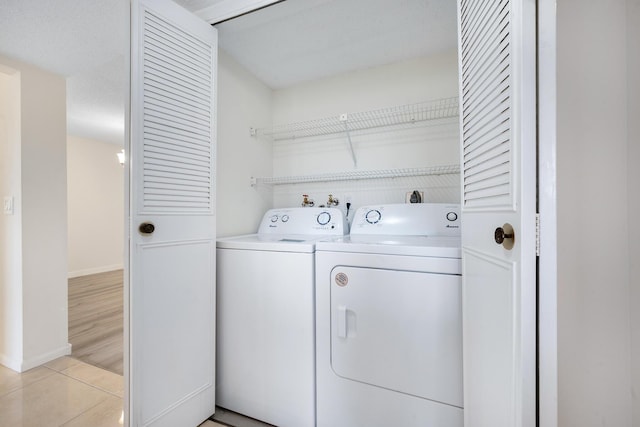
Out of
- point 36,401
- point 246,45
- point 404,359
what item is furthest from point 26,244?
point 404,359

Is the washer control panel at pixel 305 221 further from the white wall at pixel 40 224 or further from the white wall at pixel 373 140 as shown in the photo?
the white wall at pixel 40 224

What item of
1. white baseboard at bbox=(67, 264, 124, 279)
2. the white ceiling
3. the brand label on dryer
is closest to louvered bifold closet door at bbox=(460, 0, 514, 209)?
the brand label on dryer

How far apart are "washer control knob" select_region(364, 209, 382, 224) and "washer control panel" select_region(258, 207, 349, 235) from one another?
167mm

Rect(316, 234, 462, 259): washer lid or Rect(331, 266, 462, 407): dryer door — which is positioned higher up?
Rect(316, 234, 462, 259): washer lid

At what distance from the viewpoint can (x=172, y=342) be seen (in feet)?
4.36

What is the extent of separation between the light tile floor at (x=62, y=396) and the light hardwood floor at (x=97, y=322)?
104 millimetres

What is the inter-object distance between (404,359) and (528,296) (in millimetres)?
710

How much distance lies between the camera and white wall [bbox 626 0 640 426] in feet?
2.87

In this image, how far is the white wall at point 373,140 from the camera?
192 cm

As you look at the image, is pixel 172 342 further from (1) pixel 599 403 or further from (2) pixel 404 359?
(1) pixel 599 403

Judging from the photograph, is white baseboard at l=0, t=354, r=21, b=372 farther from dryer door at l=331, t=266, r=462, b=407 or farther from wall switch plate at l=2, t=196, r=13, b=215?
dryer door at l=331, t=266, r=462, b=407

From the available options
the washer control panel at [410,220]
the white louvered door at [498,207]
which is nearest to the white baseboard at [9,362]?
the washer control panel at [410,220]

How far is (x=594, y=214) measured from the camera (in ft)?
3.03

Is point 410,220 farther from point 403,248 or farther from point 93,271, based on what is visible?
point 93,271
